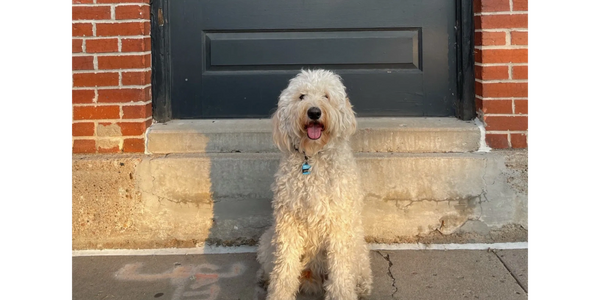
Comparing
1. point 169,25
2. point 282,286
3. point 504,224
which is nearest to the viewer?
point 282,286

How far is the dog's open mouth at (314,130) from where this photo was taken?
3213 millimetres

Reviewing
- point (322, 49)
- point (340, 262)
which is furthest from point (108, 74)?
point (340, 262)

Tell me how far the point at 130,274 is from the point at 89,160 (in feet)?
3.24

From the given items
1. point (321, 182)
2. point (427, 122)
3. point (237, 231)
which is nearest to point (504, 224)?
point (427, 122)

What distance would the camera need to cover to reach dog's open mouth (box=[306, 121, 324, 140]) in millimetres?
3213

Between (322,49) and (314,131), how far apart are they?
1614mm

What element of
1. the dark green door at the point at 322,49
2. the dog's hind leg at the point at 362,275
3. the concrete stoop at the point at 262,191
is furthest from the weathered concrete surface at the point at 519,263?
the dark green door at the point at 322,49

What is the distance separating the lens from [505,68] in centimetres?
432

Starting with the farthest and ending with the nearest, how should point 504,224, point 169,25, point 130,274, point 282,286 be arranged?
1. point 169,25
2. point 504,224
3. point 130,274
4. point 282,286

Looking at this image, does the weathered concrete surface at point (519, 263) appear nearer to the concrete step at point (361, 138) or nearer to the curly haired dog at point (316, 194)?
the concrete step at point (361, 138)

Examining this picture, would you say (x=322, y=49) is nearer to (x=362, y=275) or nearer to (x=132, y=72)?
(x=132, y=72)

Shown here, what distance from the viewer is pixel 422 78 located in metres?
4.68

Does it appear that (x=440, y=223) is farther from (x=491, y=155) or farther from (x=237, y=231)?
(x=237, y=231)

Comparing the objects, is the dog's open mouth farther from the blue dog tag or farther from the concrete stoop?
the concrete stoop
